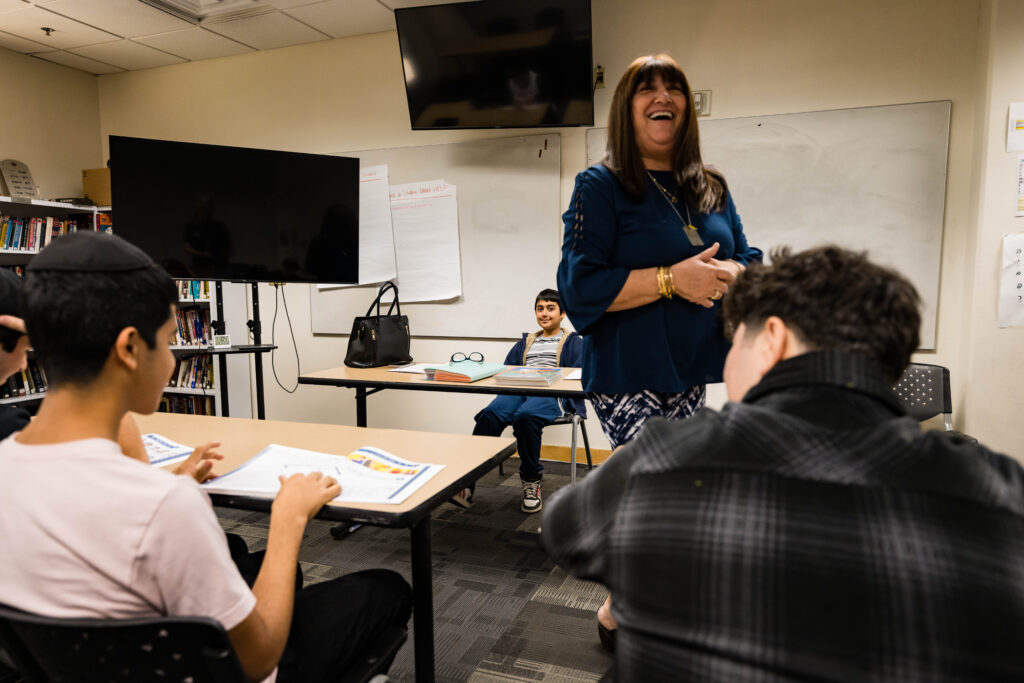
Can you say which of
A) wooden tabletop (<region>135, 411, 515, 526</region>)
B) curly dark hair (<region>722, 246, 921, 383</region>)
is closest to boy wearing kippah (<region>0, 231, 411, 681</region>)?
wooden tabletop (<region>135, 411, 515, 526</region>)

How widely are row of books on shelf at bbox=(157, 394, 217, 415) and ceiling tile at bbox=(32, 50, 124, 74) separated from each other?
2636 millimetres

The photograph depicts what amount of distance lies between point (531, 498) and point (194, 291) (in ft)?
9.35

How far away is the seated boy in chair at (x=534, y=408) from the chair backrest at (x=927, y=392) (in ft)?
5.17

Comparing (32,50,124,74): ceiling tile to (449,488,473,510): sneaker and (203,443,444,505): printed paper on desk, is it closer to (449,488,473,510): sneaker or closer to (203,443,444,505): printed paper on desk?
(449,488,473,510): sneaker

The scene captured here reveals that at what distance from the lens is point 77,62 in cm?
480

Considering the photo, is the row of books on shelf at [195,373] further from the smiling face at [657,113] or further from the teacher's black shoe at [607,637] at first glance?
the smiling face at [657,113]

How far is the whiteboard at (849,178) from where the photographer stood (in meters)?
3.21

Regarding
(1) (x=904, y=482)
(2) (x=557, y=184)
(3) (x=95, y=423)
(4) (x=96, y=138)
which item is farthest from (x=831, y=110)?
(4) (x=96, y=138)

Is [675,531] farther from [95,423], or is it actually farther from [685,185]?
[685,185]

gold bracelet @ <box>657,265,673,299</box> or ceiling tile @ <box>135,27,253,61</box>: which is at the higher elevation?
ceiling tile @ <box>135,27,253,61</box>

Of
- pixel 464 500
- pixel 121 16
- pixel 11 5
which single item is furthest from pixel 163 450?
→ pixel 11 5

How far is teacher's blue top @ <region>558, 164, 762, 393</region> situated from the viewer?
144 cm

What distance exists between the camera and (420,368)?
307cm

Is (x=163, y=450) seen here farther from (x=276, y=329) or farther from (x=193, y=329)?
(x=276, y=329)
